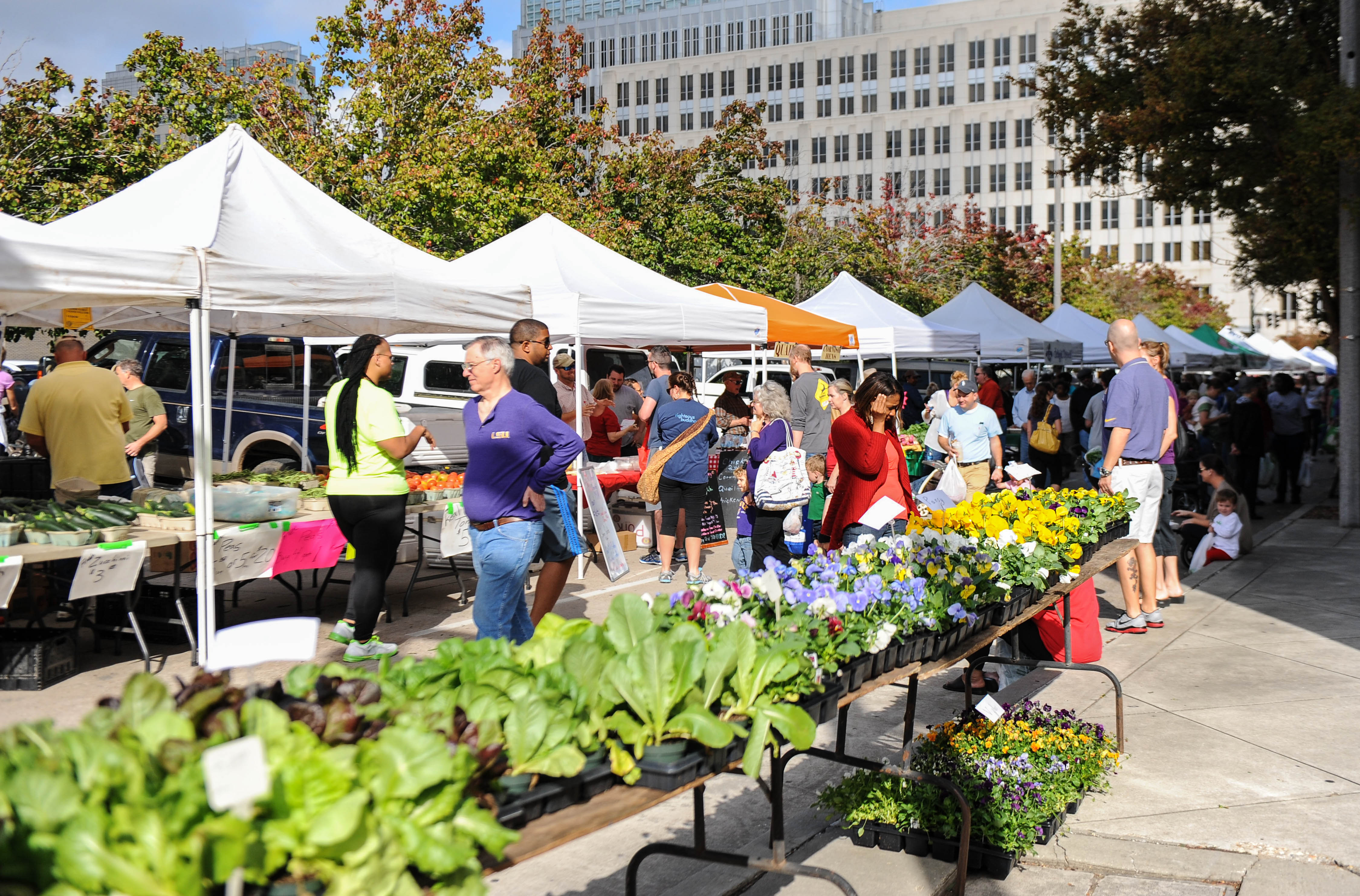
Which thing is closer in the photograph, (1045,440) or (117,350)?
(117,350)

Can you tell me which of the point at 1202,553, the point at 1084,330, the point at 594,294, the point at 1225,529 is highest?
the point at 1084,330

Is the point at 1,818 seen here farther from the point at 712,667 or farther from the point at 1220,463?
the point at 1220,463

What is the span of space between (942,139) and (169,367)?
81.3 m

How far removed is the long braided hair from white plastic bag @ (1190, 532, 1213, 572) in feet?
25.4

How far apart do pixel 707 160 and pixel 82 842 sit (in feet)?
91.1

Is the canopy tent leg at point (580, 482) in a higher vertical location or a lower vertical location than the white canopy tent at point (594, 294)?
lower

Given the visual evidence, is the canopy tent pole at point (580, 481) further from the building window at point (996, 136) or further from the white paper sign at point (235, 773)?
the building window at point (996, 136)

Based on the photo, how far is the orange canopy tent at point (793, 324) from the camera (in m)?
12.4

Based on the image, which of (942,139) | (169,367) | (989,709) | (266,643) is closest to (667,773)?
(266,643)

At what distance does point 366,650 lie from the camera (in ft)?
19.8

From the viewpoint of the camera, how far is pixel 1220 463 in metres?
10.7

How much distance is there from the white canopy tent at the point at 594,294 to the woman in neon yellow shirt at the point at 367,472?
276cm

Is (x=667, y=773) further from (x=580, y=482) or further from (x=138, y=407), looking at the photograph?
(x=138, y=407)

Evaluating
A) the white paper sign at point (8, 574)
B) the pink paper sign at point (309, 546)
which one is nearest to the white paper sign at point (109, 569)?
the white paper sign at point (8, 574)
